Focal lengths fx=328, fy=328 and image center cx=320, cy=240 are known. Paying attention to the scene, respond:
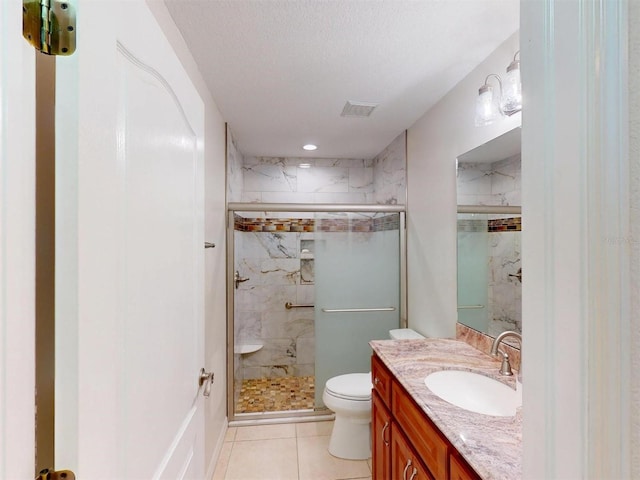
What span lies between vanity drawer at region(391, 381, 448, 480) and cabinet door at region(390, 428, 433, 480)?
0.04 metres

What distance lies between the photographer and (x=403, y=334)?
96.7 inches

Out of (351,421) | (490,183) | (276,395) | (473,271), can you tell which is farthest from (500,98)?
(276,395)

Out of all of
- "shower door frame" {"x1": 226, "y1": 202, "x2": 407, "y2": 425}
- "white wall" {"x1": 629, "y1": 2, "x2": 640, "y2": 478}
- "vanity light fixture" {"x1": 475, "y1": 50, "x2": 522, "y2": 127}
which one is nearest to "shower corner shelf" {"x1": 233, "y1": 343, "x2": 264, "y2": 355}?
"shower door frame" {"x1": 226, "y1": 202, "x2": 407, "y2": 425}

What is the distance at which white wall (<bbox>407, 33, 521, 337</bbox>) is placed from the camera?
1.76 m

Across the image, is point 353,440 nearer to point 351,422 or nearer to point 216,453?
point 351,422

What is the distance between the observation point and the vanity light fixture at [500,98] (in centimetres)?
135

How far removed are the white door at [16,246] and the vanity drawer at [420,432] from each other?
1.03 m

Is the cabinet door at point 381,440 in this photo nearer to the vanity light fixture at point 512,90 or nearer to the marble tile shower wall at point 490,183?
the marble tile shower wall at point 490,183

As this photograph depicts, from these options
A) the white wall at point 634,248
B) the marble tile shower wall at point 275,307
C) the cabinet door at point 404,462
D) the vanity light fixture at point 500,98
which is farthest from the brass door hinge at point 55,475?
the marble tile shower wall at point 275,307

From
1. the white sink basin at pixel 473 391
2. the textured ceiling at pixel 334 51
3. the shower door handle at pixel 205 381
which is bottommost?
the white sink basin at pixel 473 391

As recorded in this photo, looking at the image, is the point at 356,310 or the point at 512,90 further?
the point at 356,310

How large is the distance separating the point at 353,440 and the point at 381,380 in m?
0.82

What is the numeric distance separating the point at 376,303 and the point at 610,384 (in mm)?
2377

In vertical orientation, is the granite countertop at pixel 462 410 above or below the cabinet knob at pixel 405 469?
above
